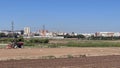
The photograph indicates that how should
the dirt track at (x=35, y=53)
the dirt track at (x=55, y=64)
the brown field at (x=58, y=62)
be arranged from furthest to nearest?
1. the dirt track at (x=35, y=53)
2. the brown field at (x=58, y=62)
3. the dirt track at (x=55, y=64)

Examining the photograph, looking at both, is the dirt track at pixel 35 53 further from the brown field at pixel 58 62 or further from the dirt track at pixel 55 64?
the dirt track at pixel 55 64

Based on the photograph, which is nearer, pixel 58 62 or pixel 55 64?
pixel 55 64

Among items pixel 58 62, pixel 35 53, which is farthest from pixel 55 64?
pixel 35 53

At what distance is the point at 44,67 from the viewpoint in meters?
22.4

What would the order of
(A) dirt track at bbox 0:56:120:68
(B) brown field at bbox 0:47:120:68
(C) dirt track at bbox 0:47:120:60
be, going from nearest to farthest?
(A) dirt track at bbox 0:56:120:68, (B) brown field at bbox 0:47:120:68, (C) dirt track at bbox 0:47:120:60

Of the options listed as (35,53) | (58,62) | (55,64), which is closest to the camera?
(55,64)

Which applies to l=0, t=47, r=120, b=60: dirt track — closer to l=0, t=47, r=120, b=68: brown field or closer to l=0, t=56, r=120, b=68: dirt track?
l=0, t=47, r=120, b=68: brown field

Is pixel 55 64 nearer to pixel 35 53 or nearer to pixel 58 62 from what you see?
pixel 58 62

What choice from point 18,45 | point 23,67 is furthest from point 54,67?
point 18,45

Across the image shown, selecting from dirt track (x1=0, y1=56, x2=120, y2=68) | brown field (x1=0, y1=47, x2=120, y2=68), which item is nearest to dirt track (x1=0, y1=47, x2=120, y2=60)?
brown field (x1=0, y1=47, x2=120, y2=68)

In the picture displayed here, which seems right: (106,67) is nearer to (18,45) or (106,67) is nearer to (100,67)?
(100,67)

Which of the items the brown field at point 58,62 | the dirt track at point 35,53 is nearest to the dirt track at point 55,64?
the brown field at point 58,62

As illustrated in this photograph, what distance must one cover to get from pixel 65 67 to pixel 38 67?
180 centimetres

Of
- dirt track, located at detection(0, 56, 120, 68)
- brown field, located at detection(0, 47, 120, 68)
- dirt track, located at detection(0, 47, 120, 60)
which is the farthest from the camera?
dirt track, located at detection(0, 47, 120, 60)
